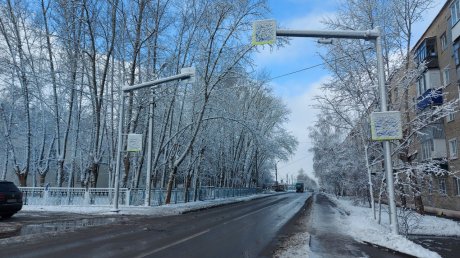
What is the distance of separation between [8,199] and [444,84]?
30.4 m

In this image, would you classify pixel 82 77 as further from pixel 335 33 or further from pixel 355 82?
pixel 335 33

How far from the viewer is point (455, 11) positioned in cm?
2769

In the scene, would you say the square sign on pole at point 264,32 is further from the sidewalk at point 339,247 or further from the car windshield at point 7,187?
the car windshield at point 7,187

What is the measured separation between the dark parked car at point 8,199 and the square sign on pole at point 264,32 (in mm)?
11936

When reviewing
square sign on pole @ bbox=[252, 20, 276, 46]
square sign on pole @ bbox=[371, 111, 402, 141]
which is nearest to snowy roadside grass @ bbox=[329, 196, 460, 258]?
square sign on pole @ bbox=[371, 111, 402, 141]

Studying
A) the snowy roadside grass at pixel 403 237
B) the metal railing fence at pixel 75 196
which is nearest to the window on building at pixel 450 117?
the snowy roadside grass at pixel 403 237

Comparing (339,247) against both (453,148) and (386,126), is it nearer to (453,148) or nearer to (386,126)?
(386,126)

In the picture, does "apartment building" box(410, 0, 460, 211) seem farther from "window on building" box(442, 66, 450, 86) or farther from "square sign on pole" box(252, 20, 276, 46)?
"square sign on pole" box(252, 20, 276, 46)

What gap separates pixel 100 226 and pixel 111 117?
17.5 metres

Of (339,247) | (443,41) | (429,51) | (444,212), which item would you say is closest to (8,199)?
(339,247)

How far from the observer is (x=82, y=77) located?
29984mm

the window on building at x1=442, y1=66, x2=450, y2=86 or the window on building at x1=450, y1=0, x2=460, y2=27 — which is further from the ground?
the window on building at x1=450, y1=0, x2=460, y2=27

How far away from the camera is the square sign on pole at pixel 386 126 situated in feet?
37.3

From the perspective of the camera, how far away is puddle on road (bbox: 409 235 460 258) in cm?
1189
